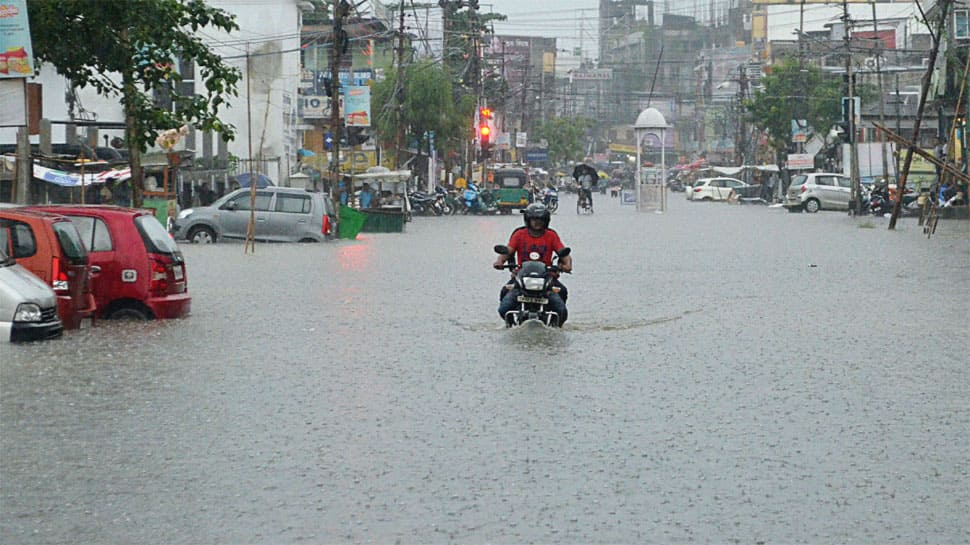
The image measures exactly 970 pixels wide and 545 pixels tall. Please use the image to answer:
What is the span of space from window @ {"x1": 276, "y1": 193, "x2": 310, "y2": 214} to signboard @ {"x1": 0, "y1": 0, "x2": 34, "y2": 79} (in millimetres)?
17376

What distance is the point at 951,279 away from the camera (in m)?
24.2

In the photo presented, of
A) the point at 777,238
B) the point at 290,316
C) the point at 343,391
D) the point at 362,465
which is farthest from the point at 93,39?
the point at 777,238

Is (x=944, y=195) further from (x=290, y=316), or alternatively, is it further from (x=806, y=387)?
(x=806, y=387)

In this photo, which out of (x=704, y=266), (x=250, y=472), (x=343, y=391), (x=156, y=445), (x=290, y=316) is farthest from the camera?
(x=704, y=266)

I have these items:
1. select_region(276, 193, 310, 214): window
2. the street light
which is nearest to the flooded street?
select_region(276, 193, 310, 214): window

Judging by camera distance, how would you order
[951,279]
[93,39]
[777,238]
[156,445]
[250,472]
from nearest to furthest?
[250,472]
[156,445]
[93,39]
[951,279]
[777,238]

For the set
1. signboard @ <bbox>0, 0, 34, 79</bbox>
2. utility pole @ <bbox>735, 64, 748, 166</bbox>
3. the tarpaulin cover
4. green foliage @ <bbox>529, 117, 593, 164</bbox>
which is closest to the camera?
signboard @ <bbox>0, 0, 34, 79</bbox>

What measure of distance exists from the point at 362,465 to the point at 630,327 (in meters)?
8.93

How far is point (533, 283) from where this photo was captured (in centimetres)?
1597

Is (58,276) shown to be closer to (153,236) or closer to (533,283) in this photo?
(153,236)

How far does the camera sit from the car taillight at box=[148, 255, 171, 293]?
1728 cm

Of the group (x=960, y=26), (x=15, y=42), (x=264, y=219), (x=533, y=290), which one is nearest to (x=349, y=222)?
(x=264, y=219)

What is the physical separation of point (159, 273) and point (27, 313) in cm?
282

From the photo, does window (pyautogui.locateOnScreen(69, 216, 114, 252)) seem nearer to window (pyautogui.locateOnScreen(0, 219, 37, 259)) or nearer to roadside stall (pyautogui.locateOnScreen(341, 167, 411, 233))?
window (pyautogui.locateOnScreen(0, 219, 37, 259))
